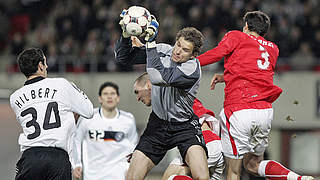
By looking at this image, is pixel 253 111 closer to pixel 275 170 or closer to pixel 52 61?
pixel 275 170

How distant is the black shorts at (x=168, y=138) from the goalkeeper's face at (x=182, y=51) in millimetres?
736

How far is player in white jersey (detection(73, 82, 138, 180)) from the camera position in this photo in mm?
9188

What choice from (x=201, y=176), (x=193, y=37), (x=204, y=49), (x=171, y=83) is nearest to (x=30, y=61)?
(x=171, y=83)

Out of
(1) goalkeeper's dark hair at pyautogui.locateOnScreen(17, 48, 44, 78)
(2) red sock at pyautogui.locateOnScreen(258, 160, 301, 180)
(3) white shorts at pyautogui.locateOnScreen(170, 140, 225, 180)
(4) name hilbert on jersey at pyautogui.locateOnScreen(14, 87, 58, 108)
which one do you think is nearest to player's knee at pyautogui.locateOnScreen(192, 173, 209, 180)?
(3) white shorts at pyautogui.locateOnScreen(170, 140, 225, 180)

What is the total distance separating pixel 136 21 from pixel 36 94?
130 cm

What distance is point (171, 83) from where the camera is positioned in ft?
21.4

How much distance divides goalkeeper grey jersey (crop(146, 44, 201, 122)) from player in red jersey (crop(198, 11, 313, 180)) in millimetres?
509

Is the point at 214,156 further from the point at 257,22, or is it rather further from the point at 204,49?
the point at 204,49

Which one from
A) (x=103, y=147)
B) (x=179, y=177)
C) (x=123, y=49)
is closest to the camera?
(x=179, y=177)

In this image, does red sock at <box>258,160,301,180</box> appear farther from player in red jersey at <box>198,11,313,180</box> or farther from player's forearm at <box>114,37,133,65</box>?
player's forearm at <box>114,37,133,65</box>

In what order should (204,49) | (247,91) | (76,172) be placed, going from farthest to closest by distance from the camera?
(204,49), (76,172), (247,91)

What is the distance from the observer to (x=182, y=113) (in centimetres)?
688

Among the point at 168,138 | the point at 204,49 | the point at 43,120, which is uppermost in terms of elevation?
the point at 204,49

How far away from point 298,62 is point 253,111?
8.57 metres
